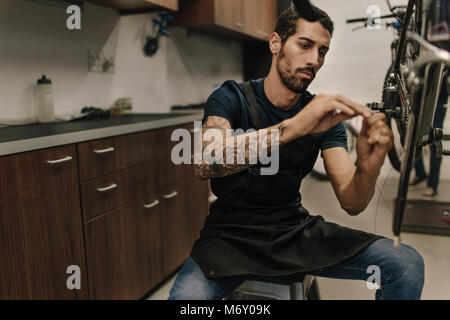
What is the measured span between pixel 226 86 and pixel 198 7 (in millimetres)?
1340

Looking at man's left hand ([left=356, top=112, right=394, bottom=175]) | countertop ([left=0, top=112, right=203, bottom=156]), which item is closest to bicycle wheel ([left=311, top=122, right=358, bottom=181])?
man's left hand ([left=356, top=112, right=394, bottom=175])

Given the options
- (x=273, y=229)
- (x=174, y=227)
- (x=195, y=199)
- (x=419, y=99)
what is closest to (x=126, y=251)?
(x=174, y=227)

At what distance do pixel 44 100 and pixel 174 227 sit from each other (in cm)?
85

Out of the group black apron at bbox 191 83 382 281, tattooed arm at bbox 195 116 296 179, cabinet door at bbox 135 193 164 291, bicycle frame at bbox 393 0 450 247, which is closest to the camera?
bicycle frame at bbox 393 0 450 247

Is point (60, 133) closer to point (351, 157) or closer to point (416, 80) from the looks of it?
point (351, 157)

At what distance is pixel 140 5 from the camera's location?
6.30 ft

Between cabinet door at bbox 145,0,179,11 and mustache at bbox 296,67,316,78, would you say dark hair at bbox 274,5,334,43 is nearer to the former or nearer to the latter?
mustache at bbox 296,67,316,78

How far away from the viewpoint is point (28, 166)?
1144 millimetres

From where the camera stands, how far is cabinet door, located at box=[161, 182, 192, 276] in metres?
1.87

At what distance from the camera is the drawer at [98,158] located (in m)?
1.35

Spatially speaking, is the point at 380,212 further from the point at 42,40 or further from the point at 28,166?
the point at 42,40

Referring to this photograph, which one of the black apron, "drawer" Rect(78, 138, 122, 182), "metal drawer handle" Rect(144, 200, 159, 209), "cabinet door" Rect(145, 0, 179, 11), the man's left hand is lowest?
"metal drawer handle" Rect(144, 200, 159, 209)

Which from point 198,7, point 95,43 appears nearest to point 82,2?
point 95,43

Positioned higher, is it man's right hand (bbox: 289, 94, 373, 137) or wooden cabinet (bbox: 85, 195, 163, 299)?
man's right hand (bbox: 289, 94, 373, 137)
